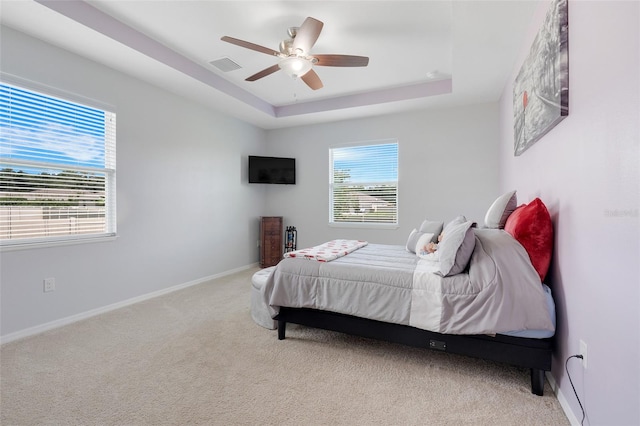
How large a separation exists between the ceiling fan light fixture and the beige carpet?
2.38 metres

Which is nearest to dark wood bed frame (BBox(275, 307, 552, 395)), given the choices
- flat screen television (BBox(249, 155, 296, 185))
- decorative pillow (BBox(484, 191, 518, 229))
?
decorative pillow (BBox(484, 191, 518, 229))

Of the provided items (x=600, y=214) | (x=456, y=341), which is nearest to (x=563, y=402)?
(x=456, y=341)

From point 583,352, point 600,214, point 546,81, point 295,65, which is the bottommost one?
point 583,352

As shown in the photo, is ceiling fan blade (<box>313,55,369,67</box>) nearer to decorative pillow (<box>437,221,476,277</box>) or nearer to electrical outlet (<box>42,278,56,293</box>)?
decorative pillow (<box>437,221,476,277</box>)

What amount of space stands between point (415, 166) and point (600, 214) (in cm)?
349

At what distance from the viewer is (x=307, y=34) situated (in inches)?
94.7

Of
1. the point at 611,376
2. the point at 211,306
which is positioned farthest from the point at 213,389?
the point at 611,376

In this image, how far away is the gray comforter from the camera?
177 cm

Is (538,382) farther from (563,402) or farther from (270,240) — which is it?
(270,240)

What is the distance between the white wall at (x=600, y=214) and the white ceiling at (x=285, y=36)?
1192 millimetres

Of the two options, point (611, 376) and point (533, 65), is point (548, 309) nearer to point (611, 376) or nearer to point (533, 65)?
point (611, 376)

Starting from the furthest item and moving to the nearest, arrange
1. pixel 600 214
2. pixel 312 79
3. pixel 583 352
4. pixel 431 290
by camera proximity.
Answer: pixel 312 79, pixel 431 290, pixel 583 352, pixel 600 214

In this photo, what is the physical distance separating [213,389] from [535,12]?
346 cm

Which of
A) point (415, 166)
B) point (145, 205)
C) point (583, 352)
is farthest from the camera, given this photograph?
point (415, 166)
